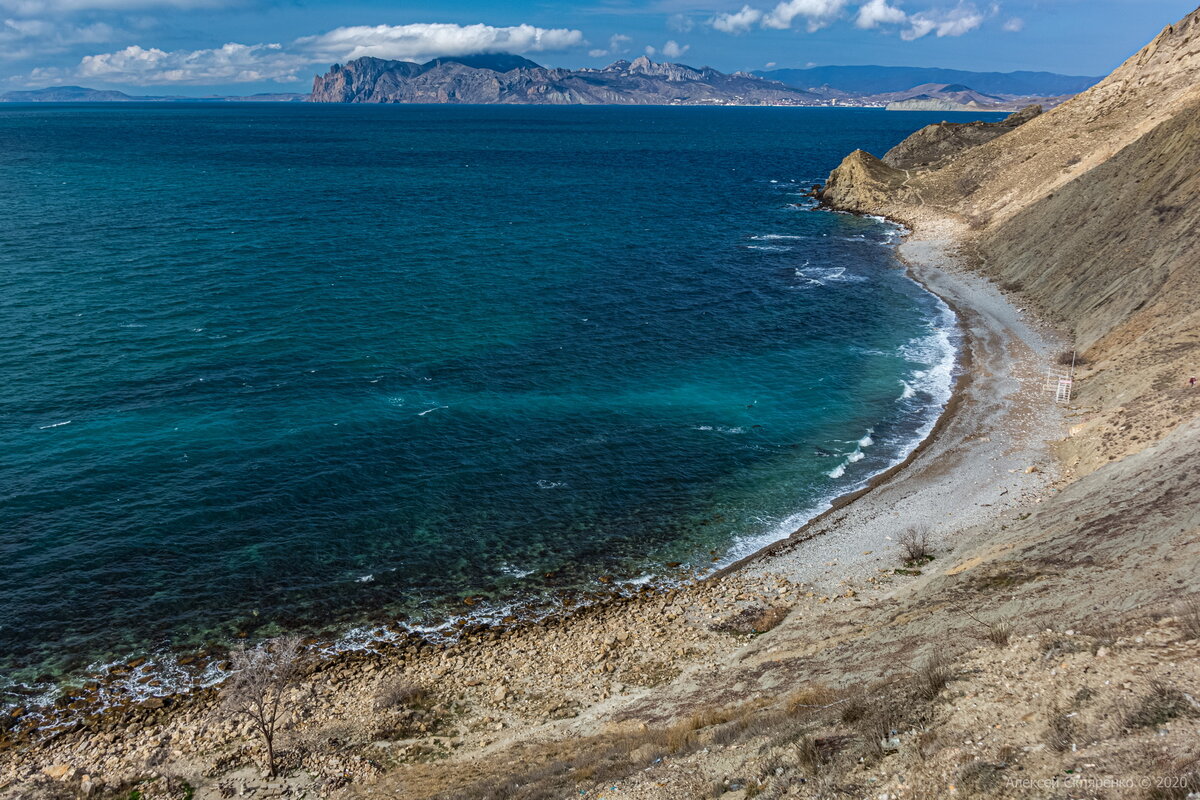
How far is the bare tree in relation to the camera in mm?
24812

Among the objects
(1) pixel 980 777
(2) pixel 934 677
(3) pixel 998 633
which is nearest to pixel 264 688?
(2) pixel 934 677

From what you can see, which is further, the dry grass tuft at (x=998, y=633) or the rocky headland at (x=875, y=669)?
the dry grass tuft at (x=998, y=633)

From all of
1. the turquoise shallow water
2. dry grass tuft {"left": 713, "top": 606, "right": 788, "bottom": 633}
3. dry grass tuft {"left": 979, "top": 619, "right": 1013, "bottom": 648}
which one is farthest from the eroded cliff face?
dry grass tuft {"left": 979, "top": 619, "right": 1013, "bottom": 648}

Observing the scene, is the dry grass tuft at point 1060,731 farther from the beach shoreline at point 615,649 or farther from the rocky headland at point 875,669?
the beach shoreline at point 615,649

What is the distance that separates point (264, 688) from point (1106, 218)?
257ft

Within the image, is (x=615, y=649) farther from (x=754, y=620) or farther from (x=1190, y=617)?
(x=1190, y=617)

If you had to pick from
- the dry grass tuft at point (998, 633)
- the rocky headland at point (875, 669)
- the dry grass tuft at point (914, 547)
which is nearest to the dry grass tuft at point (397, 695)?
the rocky headland at point (875, 669)

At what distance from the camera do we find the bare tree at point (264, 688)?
24.8 m

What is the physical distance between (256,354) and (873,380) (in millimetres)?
48349

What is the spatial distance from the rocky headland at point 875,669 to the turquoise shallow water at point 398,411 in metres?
4.26

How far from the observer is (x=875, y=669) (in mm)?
24172

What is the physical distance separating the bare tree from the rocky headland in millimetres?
636

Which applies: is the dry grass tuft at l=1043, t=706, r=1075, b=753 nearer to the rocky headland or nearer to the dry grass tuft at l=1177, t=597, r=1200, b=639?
the rocky headland

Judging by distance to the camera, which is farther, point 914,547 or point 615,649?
point 914,547
